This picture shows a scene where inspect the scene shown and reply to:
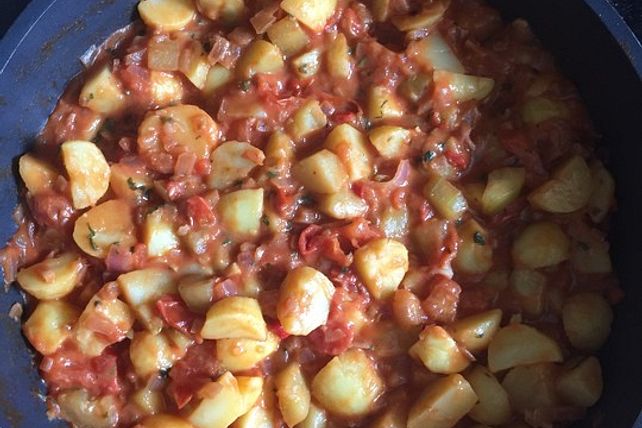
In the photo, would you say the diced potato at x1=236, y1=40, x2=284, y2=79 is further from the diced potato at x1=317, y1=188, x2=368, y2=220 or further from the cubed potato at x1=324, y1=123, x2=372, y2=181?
the diced potato at x1=317, y1=188, x2=368, y2=220

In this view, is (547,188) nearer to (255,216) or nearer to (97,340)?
(255,216)

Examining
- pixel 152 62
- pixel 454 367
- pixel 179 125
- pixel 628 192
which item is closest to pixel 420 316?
pixel 454 367

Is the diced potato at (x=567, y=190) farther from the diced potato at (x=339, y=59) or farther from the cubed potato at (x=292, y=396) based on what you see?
the cubed potato at (x=292, y=396)

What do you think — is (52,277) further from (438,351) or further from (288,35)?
(438,351)

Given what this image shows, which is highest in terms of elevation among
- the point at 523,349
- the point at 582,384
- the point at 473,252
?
the point at 473,252

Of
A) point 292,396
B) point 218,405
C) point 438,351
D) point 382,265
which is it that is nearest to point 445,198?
point 382,265
